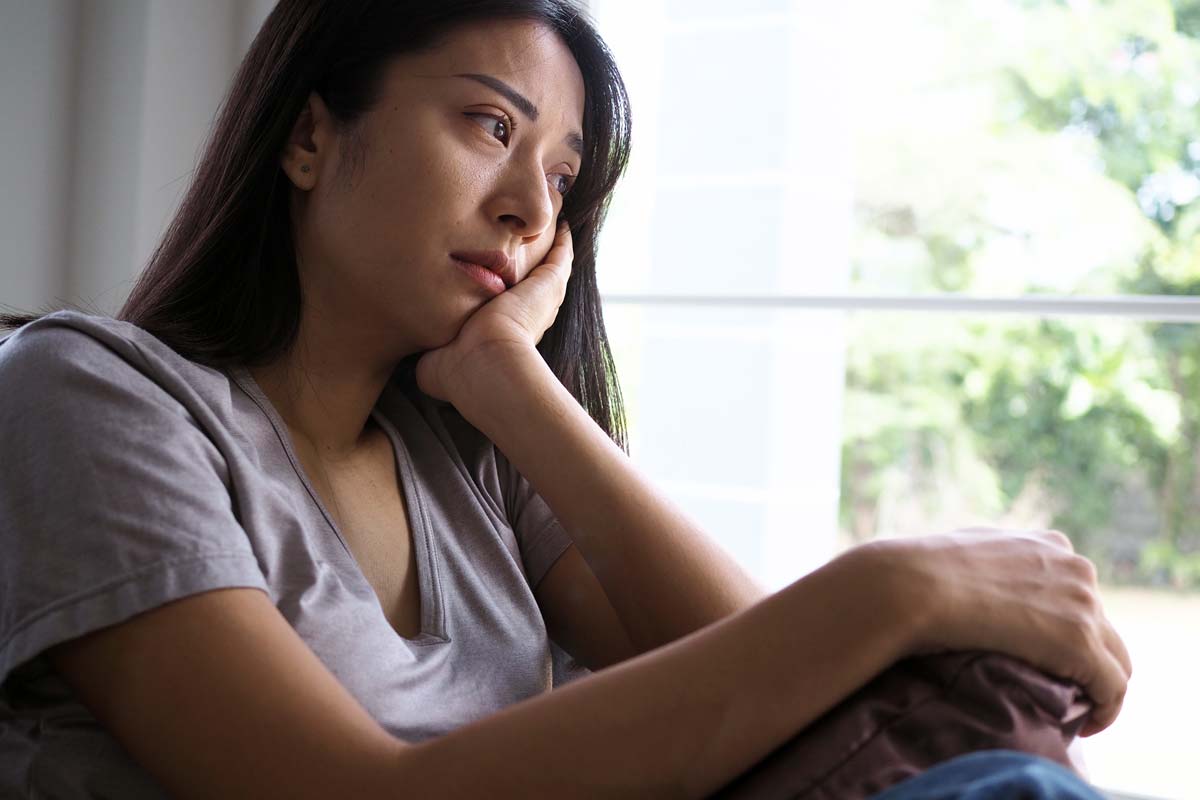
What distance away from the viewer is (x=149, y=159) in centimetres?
240

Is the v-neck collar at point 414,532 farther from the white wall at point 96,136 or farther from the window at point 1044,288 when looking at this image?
the window at point 1044,288

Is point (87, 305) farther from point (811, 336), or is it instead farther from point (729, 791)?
point (729, 791)

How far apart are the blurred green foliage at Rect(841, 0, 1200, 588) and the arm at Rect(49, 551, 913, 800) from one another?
7241mm

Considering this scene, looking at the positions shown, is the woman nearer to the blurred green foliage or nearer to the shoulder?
the shoulder

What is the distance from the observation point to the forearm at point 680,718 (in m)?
0.85

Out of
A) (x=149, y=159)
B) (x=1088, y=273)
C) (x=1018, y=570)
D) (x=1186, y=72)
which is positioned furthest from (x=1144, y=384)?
(x=1018, y=570)

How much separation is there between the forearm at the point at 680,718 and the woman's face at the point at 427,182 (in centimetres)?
60

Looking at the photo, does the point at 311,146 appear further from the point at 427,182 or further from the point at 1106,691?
the point at 1106,691

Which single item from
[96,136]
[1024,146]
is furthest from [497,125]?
[1024,146]

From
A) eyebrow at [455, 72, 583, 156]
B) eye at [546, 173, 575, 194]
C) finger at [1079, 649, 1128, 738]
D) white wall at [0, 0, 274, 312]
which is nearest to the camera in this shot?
finger at [1079, 649, 1128, 738]

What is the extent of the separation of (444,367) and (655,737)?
67cm

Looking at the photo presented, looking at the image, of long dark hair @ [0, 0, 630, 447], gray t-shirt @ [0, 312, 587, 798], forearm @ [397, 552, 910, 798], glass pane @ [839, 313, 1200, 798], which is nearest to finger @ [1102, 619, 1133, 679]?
forearm @ [397, 552, 910, 798]

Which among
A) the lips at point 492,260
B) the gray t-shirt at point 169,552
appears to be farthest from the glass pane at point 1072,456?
the gray t-shirt at point 169,552

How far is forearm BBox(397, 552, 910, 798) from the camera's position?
0.85 meters
